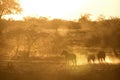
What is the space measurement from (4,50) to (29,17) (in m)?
7.51

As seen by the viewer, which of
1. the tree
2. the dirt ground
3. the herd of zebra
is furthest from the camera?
the tree

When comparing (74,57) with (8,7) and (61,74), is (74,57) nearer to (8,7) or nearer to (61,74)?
(61,74)

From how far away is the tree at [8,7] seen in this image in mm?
39728

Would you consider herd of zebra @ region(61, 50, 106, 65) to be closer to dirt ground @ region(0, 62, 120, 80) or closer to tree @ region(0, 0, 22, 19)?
dirt ground @ region(0, 62, 120, 80)

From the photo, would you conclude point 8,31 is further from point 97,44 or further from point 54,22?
point 54,22

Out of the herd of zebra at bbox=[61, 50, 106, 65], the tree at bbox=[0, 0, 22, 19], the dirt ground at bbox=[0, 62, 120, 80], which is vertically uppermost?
the tree at bbox=[0, 0, 22, 19]

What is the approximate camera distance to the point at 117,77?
799 inches

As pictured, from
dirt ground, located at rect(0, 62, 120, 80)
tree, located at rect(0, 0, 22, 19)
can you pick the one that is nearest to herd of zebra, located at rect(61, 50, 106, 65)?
dirt ground, located at rect(0, 62, 120, 80)

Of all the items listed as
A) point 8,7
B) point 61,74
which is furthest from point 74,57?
point 8,7

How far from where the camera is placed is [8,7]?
40.2 metres

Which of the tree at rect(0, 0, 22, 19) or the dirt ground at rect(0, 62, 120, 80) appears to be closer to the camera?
the dirt ground at rect(0, 62, 120, 80)

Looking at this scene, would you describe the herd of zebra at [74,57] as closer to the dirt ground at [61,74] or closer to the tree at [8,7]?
the dirt ground at [61,74]

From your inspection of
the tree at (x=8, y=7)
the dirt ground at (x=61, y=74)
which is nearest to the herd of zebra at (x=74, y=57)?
the dirt ground at (x=61, y=74)

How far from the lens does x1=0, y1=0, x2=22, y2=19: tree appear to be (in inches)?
1564
